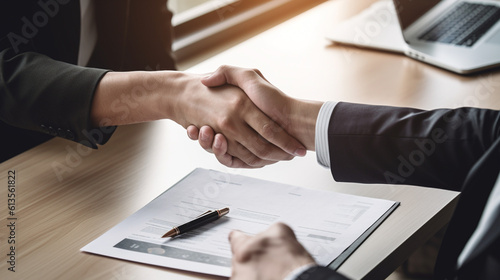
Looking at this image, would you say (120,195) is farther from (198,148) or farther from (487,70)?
(487,70)

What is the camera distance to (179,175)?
1196 millimetres

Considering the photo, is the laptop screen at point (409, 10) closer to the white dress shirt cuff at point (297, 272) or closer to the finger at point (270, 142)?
the finger at point (270, 142)

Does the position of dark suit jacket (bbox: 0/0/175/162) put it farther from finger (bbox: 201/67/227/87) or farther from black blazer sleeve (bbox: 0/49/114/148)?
finger (bbox: 201/67/227/87)

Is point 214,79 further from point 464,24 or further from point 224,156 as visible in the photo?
point 464,24

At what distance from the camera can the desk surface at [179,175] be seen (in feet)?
3.08

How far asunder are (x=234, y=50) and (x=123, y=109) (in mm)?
692

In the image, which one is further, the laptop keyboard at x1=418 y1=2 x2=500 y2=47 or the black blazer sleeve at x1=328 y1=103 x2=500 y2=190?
the laptop keyboard at x1=418 y1=2 x2=500 y2=47

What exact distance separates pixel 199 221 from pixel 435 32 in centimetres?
123

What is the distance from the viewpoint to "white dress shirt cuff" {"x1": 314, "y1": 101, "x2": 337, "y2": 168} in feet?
3.87

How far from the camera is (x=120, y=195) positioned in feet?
3.70

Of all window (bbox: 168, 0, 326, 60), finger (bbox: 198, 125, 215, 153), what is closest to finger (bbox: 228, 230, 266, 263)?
finger (bbox: 198, 125, 215, 153)

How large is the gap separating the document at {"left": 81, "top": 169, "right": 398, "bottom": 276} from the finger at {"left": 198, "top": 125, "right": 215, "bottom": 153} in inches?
5.0

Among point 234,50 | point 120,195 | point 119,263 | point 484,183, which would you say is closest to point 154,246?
point 119,263

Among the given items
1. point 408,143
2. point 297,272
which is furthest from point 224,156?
point 297,272
